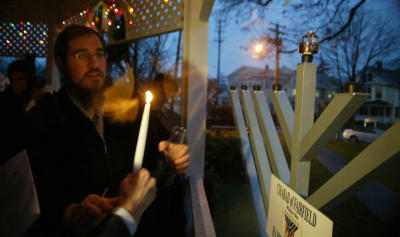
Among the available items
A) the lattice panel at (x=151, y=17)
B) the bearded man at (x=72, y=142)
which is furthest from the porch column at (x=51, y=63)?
the lattice panel at (x=151, y=17)

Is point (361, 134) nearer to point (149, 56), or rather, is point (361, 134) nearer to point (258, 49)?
point (258, 49)

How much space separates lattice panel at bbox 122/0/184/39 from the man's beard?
1425mm

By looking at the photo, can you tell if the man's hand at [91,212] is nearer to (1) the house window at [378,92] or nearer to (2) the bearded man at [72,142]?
(2) the bearded man at [72,142]

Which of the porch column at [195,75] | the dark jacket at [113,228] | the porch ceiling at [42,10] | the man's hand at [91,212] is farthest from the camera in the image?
the porch column at [195,75]

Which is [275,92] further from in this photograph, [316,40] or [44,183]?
[44,183]

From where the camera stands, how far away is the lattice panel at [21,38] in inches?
57.5

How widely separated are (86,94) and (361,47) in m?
9.16

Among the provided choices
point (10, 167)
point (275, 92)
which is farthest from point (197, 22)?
point (10, 167)

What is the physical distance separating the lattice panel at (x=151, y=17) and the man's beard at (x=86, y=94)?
1425mm

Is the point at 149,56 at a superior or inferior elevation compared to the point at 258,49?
inferior

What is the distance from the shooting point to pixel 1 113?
3.41ft

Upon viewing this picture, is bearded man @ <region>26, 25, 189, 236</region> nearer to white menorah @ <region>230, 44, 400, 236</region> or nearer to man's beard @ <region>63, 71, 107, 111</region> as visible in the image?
man's beard @ <region>63, 71, 107, 111</region>

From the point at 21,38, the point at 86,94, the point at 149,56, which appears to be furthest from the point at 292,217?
the point at 149,56

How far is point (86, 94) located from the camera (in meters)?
1.24
